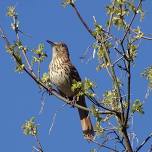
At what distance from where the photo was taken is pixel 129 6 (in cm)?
425

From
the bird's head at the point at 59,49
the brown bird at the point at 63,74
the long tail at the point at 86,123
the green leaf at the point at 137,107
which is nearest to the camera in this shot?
the green leaf at the point at 137,107

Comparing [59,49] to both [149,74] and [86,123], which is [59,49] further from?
[149,74]

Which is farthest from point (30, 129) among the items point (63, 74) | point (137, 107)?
point (63, 74)

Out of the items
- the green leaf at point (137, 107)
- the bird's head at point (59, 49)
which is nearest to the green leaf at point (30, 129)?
the green leaf at point (137, 107)

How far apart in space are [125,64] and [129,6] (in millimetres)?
487

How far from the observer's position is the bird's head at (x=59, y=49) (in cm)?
913

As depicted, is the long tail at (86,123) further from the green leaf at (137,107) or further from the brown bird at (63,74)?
the green leaf at (137,107)

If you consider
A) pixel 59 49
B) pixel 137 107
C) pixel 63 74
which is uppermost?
pixel 59 49

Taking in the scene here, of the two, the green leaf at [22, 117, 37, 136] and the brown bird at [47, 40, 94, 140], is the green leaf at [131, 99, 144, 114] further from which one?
the brown bird at [47, 40, 94, 140]

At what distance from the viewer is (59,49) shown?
9.34m

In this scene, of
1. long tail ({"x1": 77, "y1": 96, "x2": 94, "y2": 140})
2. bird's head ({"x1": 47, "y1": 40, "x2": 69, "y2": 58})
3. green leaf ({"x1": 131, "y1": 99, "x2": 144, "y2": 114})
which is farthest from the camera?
bird's head ({"x1": 47, "y1": 40, "x2": 69, "y2": 58})

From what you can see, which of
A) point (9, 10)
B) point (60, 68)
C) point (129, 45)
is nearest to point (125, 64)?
point (129, 45)

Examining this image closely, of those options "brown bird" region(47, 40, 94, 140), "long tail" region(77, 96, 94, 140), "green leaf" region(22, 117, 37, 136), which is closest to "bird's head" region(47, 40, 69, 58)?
"brown bird" region(47, 40, 94, 140)

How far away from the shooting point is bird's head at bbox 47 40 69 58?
9133mm
